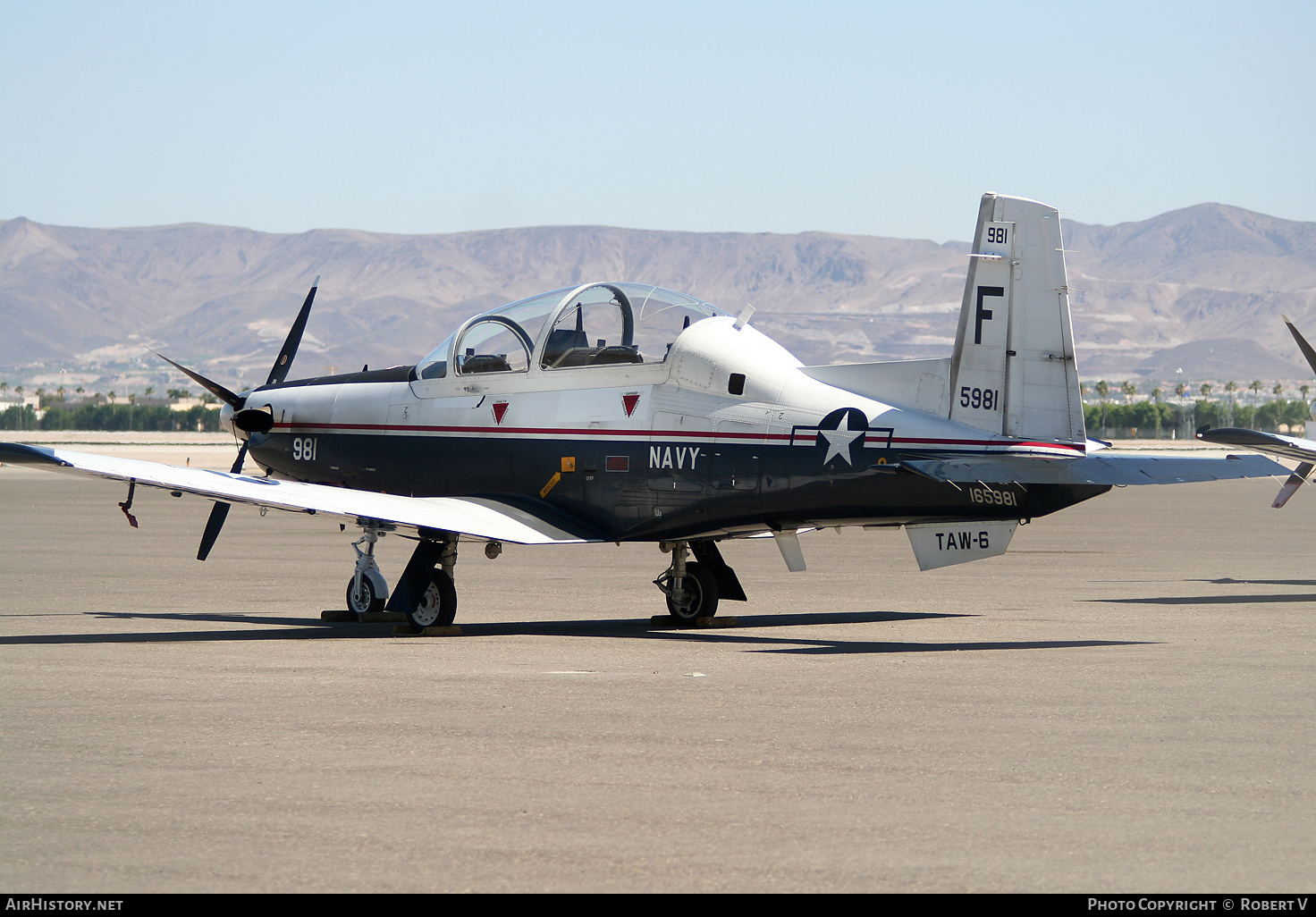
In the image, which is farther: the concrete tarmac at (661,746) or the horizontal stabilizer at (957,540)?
the horizontal stabilizer at (957,540)

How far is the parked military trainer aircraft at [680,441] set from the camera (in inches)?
497

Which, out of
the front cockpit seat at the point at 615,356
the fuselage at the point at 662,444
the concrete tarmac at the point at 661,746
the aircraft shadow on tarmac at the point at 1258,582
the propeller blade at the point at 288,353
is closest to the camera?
the concrete tarmac at the point at 661,746

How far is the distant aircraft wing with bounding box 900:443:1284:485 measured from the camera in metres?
12.1

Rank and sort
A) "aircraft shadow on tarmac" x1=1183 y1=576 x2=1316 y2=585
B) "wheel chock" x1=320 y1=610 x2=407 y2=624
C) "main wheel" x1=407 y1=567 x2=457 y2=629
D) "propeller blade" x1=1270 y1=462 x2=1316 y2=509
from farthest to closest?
"aircraft shadow on tarmac" x1=1183 y1=576 x2=1316 y2=585
"propeller blade" x1=1270 y1=462 x2=1316 y2=509
"wheel chock" x1=320 y1=610 x2=407 y2=624
"main wheel" x1=407 y1=567 x2=457 y2=629

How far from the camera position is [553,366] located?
14.8 m

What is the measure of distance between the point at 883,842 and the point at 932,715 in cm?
304

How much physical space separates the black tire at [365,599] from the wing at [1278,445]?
8.89m

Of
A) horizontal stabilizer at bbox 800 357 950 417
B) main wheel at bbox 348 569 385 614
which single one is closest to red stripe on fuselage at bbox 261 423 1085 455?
horizontal stabilizer at bbox 800 357 950 417

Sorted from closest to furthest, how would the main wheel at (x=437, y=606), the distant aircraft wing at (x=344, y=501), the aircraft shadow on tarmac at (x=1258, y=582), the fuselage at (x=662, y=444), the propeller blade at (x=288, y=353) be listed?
1. the distant aircraft wing at (x=344, y=501)
2. the fuselage at (x=662, y=444)
3. the main wheel at (x=437, y=606)
4. the propeller blade at (x=288, y=353)
5. the aircraft shadow on tarmac at (x=1258, y=582)

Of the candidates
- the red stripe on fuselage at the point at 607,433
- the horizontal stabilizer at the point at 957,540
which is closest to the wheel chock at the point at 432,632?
the red stripe on fuselage at the point at 607,433

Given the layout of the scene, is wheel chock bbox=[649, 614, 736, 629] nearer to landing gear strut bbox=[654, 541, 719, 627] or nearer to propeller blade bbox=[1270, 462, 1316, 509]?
landing gear strut bbox=[654, 541, 719, 627]

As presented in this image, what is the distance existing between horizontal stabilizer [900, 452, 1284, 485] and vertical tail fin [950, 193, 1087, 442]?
13.2 inches

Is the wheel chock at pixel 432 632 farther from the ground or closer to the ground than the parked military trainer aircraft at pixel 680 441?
closer to the ground

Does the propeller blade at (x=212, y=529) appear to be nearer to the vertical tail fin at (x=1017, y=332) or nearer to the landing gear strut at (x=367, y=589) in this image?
the landing gear strut at (x=367, y=589)
